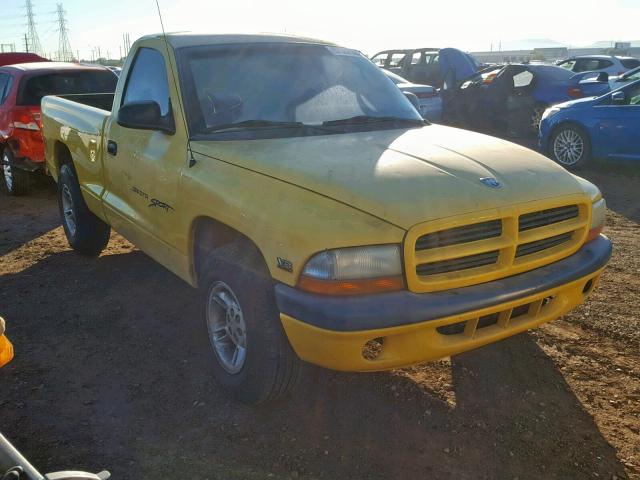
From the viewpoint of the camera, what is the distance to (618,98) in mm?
8836

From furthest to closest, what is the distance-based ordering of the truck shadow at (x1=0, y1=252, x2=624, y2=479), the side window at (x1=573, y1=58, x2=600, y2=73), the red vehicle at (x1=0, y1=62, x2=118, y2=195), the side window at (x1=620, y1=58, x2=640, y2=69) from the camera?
1. the side window at (x1=573, y1=58, x2=600, y2=73)
2. the side window at (x1=620, y1=58, x2=640, y2=69)
3. the red vehicle at (x1=0, y1=62, x2=118, y2=195)
4. the truck shadow at (x1=0, y1=252, x2=624, y2=479)

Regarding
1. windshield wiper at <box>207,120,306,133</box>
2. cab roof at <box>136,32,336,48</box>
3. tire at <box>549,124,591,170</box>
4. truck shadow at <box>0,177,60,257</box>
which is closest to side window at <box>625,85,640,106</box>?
tire at <box>549,124,591,170</box>

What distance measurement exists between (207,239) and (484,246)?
4.99 feet

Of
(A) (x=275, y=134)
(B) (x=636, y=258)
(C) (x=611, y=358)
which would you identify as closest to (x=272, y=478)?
Result: (A) (x=275, y=134)

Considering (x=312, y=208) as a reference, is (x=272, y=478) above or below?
below

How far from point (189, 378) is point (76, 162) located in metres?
2.56

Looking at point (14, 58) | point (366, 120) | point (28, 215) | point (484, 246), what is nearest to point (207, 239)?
point (366, 120)

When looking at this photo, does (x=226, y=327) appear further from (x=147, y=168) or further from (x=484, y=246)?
(x=484, y=246)

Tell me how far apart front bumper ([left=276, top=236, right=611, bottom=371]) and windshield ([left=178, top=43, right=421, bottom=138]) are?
1320mm

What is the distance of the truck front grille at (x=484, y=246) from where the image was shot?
2.51 meters

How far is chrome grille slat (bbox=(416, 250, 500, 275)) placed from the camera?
2.56 meters

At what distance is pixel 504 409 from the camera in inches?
123

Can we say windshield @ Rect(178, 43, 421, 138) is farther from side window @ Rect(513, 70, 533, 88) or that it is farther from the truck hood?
side window @ Rect(513, 70, 533, 88)

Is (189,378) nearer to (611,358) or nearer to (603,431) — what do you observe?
(603,431)
